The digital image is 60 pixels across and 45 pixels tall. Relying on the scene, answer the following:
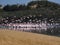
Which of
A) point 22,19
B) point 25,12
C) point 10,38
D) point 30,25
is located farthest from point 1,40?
point 25,12

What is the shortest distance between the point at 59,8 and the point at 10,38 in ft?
17.3

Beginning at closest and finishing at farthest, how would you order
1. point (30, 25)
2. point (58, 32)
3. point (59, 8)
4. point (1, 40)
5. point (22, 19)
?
point (1, 40)
point (58, 32)
point (30, 25)
point (22, 19)
point (59, 8)

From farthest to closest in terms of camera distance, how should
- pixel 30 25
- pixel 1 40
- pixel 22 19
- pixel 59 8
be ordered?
pixel 59 8, pixel 22 19, pixel 30 25, pixel 1 40

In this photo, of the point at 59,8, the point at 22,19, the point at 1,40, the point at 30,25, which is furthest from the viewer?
the point at 59,8

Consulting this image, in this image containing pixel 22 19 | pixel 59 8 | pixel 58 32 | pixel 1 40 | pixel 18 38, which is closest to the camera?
pixel 1 40

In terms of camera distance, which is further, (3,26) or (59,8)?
(59,8)

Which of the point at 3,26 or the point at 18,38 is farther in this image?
the point at 3,26

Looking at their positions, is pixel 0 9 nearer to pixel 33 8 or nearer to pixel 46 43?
pixel 33 8

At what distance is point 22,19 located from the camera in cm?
1045

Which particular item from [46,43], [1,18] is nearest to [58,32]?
[46,43]

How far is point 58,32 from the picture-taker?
9.01m

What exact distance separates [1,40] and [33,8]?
569 centimetres

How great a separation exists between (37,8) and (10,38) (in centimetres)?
505

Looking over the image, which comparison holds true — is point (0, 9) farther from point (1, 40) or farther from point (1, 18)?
point (1, 40)
